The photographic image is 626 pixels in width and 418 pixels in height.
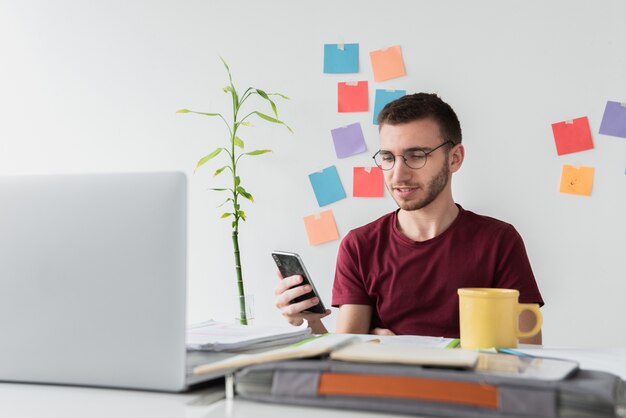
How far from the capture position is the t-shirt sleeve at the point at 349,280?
1857mm

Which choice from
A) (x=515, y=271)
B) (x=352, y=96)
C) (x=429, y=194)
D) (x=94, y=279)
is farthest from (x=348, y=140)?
(x=94, y=279)

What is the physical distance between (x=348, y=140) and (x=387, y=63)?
1.05ft

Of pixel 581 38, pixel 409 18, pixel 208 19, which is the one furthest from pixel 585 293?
pixel 208 19

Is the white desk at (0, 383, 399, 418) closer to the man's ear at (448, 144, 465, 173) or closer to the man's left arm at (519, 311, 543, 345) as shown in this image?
the man's left arm at (519, 311, 543, 345)

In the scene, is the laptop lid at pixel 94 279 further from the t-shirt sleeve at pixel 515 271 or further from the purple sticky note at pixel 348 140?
the purple sticky note at pixel 348 140

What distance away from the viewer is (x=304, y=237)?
269 cm

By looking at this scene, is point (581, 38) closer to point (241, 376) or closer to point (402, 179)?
point (402, 179)

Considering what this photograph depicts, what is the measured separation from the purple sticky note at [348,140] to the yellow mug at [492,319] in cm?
160

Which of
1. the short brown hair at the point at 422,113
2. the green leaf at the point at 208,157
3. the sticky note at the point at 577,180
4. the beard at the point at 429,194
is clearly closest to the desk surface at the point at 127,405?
the beard at the point at 429,194

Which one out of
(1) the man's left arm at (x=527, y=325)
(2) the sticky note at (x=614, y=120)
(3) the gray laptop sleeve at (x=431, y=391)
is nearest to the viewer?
(3) the gray laptop sleeve at (x=431, y=391)

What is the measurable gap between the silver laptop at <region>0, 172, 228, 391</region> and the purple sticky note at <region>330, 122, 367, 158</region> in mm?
1832

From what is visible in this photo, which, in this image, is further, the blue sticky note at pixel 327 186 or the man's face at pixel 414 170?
the blue sticky note at pixel 327 186

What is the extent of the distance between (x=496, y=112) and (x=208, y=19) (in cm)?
120

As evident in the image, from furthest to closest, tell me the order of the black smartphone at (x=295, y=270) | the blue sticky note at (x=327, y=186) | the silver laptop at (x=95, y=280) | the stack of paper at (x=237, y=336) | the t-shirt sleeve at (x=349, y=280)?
the blue sticky note at (x=327, y=186)
the t-shirt sleeve at (x=349, y=280)
the black smartphone at (x=295, y=270)
the stack of paper at (x=237, y=336)
the silver laptop at (x=95, y=280)
